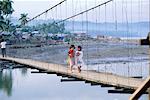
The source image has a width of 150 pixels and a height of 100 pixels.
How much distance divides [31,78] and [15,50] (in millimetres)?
12335

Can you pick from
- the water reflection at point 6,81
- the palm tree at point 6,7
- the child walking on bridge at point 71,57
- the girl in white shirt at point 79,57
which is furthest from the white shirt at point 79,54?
the palm tree at point 6,7

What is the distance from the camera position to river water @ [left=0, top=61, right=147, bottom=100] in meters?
25.9

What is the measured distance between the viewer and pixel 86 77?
10.6 m

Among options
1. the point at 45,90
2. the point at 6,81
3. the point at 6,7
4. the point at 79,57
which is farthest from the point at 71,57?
the point at 6,7

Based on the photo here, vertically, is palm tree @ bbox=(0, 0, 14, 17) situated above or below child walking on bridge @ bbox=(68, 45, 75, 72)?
above

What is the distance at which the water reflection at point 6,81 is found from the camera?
28.7 metres

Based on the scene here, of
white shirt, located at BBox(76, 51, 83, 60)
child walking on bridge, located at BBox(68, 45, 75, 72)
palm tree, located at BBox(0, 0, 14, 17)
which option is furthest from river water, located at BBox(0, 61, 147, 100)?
palm tree, located at BBox(0, 0, 14, 17)

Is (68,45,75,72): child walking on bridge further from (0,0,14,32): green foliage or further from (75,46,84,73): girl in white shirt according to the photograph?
(0,0,14,32): green foliage

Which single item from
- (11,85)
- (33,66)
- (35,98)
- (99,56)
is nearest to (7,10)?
(99,56)

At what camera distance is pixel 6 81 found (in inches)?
1297

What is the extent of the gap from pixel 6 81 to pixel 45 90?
4788 millimetres

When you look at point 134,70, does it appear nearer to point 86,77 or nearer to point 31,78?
point 31,78

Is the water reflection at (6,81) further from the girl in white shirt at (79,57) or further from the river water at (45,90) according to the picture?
the girl in white shirt at (79,57)

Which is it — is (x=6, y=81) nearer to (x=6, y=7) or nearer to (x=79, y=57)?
(x=79, y=57)
